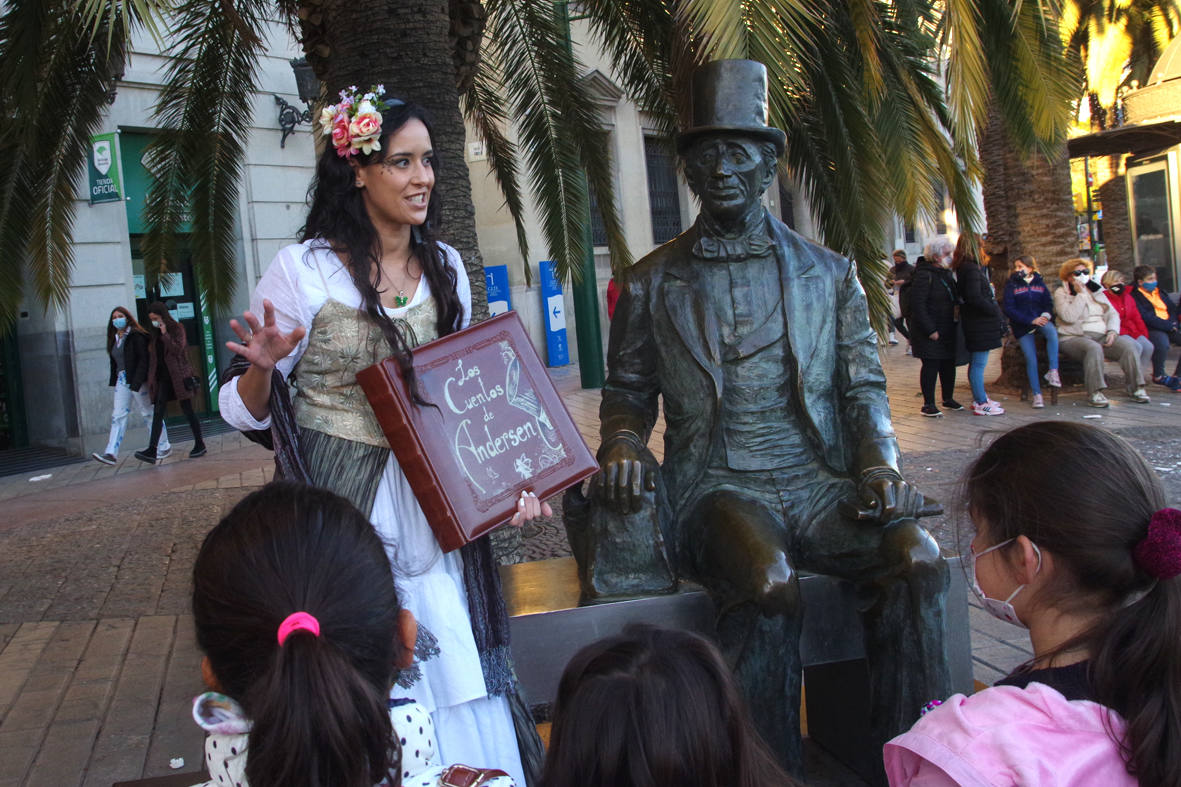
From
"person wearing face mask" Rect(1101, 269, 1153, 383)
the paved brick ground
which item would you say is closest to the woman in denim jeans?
the paved brick ground

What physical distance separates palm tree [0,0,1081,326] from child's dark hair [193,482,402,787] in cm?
296

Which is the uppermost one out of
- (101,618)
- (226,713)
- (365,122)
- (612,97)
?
(612,97)

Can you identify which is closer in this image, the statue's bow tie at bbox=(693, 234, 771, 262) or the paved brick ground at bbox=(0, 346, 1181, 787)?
the statue's bow tie at bbox=(693, 234, 771, 262)

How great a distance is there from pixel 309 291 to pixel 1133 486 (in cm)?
168

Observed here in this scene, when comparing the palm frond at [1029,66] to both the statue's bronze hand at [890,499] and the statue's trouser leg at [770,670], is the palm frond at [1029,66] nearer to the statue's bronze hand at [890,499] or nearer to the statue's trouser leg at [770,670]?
the statue's bronze hand at [890,499]

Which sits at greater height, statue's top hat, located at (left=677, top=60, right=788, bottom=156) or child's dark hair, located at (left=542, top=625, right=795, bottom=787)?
statue's top hat, located at (left=677, top=60, right=788, bottom=156)

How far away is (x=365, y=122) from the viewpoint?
7.97 ft

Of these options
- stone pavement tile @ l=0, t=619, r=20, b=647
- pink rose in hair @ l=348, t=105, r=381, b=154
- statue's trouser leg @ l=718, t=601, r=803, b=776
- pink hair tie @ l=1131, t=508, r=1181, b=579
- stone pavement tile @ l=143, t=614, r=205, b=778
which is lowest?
stone pavement tile @ l=143, t=614, r=205, b=778

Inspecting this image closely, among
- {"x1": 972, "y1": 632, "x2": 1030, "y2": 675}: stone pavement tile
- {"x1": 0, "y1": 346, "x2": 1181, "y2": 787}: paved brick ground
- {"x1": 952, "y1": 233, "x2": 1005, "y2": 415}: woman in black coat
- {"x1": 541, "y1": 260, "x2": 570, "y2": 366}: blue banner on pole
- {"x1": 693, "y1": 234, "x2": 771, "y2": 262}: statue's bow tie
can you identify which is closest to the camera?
{"x1": 693, "y1": 234, "x2": 771, "y2": 262}: statue's bow tie

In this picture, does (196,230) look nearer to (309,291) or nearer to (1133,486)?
(309,291)

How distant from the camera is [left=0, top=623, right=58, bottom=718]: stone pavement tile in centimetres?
442

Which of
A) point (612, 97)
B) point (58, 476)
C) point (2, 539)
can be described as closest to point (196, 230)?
point (2, 539)

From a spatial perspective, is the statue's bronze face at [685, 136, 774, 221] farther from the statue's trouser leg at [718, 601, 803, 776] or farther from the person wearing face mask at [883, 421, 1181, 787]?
the person wearing face mask at [883, 421, 1181, 787]

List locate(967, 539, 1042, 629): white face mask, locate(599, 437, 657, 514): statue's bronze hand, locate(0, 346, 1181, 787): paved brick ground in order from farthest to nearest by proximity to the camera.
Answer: locate(0, 346, 1181, 787): paved brick ground, locate(599, 437, 657, 514): statue's bronze hand, locate(967, 539, 1042, 629): white face mask
